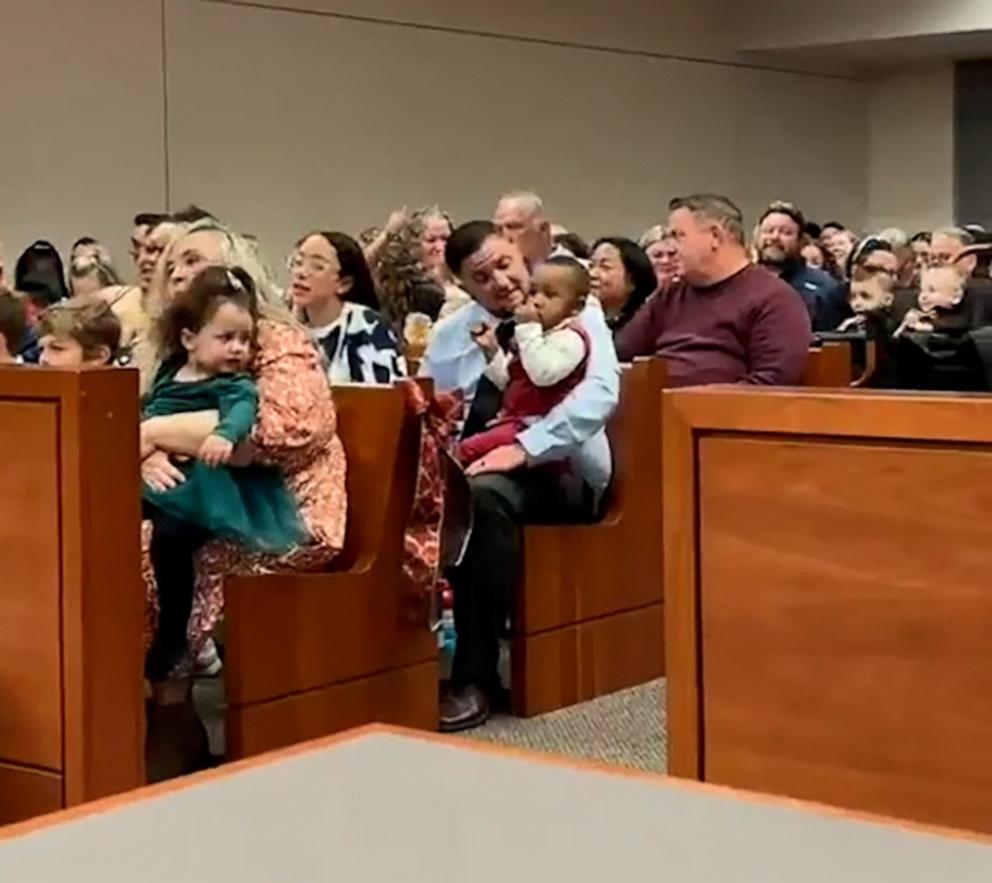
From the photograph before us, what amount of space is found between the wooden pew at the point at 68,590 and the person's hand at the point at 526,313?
5.66ft

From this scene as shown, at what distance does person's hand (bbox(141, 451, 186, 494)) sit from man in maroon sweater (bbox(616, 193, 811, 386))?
5.46ft

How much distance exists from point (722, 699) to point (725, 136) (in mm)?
10960

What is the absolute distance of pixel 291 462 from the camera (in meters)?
3.68

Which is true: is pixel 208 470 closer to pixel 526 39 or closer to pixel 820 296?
pixel 820 296

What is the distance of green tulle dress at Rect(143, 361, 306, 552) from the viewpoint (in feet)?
11.8

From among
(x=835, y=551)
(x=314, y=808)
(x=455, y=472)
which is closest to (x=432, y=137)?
(x=455, y=472)

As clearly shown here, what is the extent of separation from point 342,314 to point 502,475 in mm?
623

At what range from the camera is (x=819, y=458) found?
2.27 m

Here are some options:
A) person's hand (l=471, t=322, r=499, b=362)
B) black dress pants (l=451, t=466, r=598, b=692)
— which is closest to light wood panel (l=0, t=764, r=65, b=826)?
black dress pants (l=451, t=466, r=598, b=692)

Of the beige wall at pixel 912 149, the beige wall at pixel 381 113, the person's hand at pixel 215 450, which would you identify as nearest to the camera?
the person's hand at pixel 215 450

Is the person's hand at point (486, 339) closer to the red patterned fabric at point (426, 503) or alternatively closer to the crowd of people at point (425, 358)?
the crowd of people at point (425, 358)

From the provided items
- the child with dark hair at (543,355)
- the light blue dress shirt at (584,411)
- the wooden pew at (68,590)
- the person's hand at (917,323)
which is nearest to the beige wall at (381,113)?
the light blue dress shirt at (584,411)

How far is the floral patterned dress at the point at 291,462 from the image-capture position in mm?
3600

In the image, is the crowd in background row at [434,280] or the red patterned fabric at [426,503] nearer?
the red patterned fabric at [426,503]
